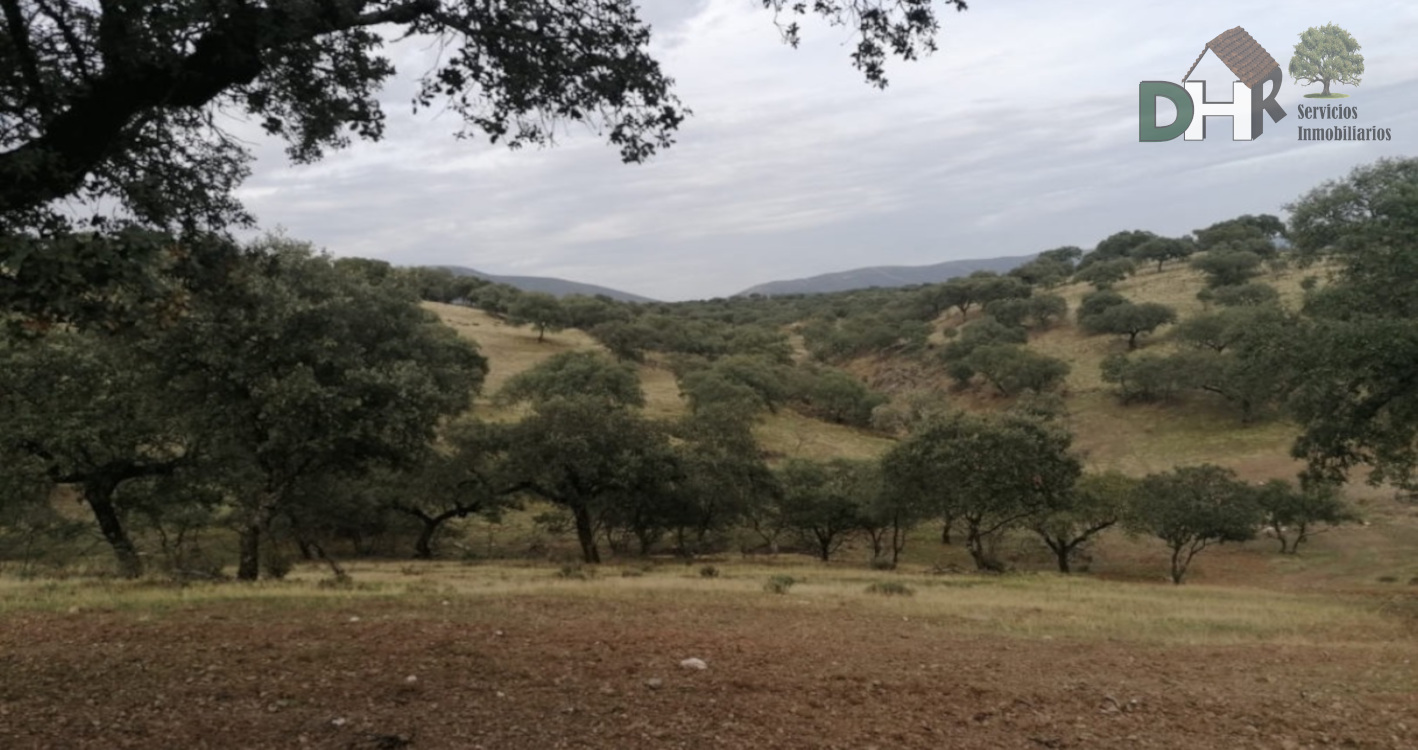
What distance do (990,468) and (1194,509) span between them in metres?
6.84

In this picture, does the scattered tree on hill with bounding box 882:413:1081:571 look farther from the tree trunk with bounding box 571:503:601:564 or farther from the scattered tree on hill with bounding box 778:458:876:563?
the tree trunk with bounding box 571:503:601:564

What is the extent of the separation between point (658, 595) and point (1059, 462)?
17750 mm

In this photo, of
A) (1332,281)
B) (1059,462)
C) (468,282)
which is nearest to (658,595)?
(1332,281)

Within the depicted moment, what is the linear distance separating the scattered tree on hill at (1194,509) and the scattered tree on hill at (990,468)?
9.80 feet

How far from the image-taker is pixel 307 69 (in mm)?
7230

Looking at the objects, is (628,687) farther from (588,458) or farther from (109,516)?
(588,458)

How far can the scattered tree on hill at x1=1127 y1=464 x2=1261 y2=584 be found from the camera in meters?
27.4

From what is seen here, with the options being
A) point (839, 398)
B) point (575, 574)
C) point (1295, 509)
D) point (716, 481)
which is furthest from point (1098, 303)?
point (575, 574)

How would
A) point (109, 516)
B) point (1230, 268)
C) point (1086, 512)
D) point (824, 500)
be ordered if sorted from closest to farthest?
point (109, 516)
point (1086, 512)
point (824, 500)
point (1230, 268)

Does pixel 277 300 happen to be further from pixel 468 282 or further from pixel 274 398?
pixel 468 282

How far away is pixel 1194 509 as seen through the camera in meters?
27.4

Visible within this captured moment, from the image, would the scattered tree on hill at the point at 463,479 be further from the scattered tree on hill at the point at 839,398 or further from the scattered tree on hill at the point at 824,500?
the scattered tree on hill at the point at 839,398

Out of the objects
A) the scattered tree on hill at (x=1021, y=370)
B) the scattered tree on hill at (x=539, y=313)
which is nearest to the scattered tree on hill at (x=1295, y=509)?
the scattered tree on hill at (x=1021, y=370)

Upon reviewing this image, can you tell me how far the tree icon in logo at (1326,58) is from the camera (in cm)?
2250
